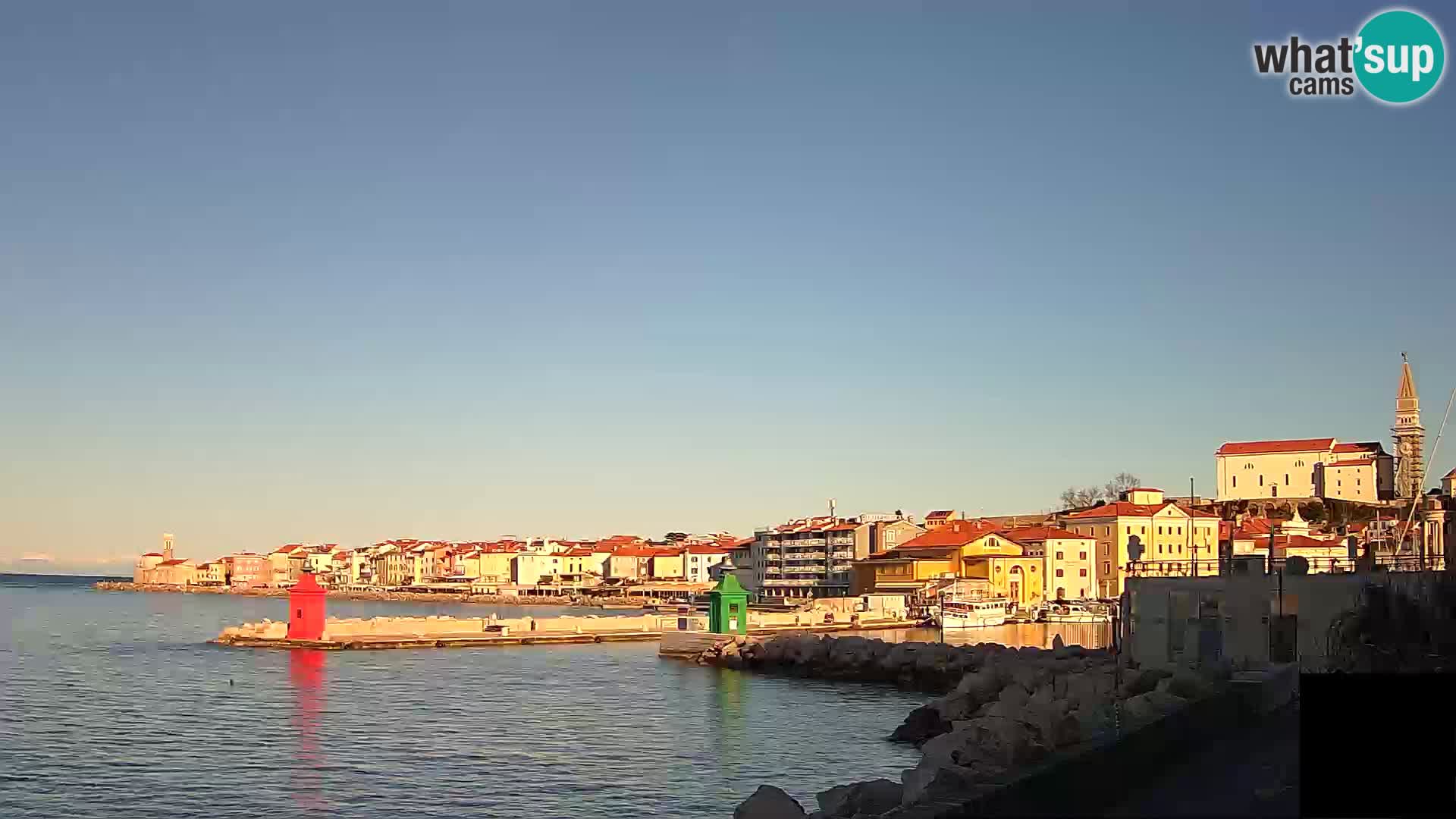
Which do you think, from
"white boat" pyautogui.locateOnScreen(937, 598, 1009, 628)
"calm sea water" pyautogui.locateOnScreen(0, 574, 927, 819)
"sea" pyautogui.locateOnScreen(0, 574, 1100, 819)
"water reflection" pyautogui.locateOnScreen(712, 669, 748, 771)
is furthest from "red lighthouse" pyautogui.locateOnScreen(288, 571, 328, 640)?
"white boat" pyautogui.locateOnScreen(937, 598, 1009, 628)

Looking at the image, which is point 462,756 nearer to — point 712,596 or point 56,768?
point 56,768

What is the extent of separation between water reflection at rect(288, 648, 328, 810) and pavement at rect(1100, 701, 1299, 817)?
43.5 ft

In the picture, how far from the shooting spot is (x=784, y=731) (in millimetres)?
29375

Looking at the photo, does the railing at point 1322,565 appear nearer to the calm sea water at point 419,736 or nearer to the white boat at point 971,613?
the calm sea water at point 419,736

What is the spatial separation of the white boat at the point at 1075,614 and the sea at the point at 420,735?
98.8 feet

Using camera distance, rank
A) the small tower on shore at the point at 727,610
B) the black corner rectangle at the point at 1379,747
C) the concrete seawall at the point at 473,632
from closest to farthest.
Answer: the black corner rectangle at the point at 1379,747
the concrete seawall at the point at 473,632
the small tower on shore at the point at 727,610

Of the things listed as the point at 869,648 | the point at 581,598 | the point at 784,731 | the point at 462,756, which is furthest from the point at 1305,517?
the point at 462,756

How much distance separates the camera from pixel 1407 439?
346 feet

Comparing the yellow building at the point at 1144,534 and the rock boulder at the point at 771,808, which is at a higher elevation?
the yellow building at the point at 1144,534

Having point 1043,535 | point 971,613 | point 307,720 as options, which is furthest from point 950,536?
point 307,720

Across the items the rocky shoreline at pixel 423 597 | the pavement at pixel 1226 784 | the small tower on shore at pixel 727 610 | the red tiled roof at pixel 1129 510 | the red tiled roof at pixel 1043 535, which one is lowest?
the rocky shoreline at pixel 423 597

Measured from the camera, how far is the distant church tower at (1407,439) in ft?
337

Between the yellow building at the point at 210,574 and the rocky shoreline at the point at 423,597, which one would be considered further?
the yellow building at the point at 210,574

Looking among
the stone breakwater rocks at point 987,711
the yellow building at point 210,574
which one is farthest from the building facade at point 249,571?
the stone breakwater rocks at point 987,711
